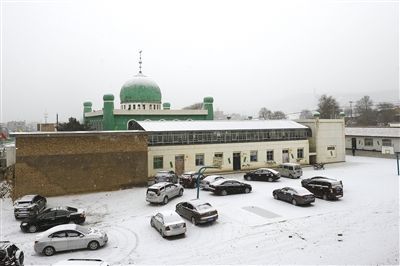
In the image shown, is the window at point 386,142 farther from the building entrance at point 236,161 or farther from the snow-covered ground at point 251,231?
the building entrance at point 236,161

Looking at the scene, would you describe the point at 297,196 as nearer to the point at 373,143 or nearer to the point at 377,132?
the point at 377,132

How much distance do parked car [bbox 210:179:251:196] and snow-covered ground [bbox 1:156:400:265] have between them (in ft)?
1.92

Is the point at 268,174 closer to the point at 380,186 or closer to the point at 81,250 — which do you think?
the point at 380,186

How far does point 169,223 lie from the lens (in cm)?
1750

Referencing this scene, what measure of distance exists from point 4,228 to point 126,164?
1147 cm

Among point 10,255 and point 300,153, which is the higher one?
point 300,153

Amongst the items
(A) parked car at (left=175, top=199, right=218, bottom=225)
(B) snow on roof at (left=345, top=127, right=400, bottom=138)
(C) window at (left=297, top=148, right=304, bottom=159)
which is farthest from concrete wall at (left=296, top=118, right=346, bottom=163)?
(A) parked car at (left=175, top=199, right=218, bottom=225)

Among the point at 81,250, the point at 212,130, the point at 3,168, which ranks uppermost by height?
the point at 212,130

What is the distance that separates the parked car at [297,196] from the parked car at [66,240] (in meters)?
12.9

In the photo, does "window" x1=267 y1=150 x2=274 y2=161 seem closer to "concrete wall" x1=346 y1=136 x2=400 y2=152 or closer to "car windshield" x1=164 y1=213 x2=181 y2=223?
"concrete wall" x1=346 y1=136 x2=400 y2=152

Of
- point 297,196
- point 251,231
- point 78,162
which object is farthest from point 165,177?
point 251,231

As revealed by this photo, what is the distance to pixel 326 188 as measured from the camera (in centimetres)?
2472

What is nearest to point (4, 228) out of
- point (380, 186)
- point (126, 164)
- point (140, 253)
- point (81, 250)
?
point (81, 250)

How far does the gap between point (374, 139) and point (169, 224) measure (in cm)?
4369
